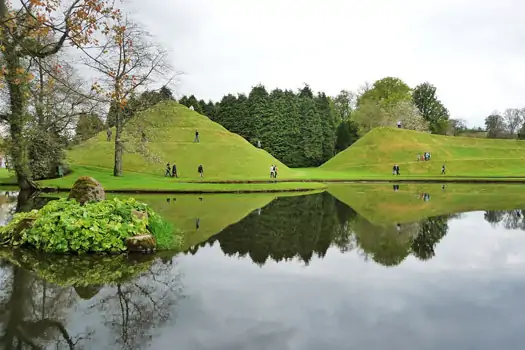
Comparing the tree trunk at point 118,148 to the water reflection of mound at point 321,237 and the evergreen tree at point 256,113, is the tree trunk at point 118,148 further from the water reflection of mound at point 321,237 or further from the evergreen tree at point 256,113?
the evergreen tree at point 256,113

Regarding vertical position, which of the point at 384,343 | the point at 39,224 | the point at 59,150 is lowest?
the point at 384,343

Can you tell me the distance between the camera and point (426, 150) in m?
70.8

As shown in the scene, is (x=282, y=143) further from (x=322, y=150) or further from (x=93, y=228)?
(x=93, y=228)

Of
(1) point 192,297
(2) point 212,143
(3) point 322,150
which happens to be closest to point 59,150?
(2) point 212,143

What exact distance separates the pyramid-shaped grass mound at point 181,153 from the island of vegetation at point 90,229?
29068 millimetres

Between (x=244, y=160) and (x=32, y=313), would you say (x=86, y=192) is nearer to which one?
(x=32, y=313)

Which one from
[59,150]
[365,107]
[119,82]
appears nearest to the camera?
[119,82]

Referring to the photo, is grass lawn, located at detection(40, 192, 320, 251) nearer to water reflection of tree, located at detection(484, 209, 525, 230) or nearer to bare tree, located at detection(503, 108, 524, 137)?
water reflection of tree, located at detection(484, 209, 525, 230)

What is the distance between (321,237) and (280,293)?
22.1 feet

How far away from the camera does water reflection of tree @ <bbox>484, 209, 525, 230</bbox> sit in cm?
1833

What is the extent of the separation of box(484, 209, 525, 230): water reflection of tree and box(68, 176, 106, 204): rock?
15.0 m

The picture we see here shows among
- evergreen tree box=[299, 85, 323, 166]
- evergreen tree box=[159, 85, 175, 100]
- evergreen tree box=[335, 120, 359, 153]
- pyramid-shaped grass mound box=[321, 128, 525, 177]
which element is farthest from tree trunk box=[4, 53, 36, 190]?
evergreen tree box=[335, 120, 359, 153]

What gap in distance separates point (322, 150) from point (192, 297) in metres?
81.2

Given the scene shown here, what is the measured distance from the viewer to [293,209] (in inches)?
936
